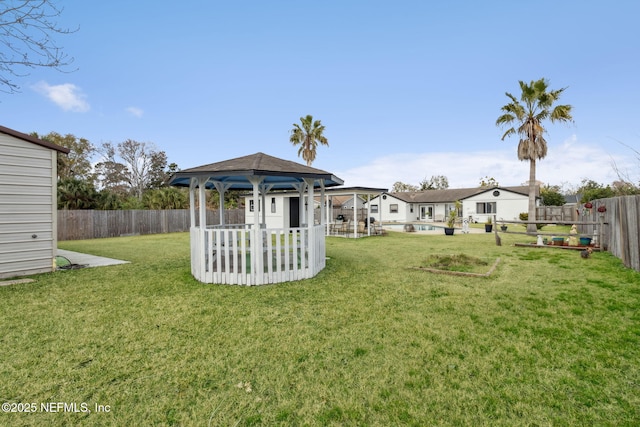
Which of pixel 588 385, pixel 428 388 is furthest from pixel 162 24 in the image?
pixel 588 385

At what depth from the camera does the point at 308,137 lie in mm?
27000

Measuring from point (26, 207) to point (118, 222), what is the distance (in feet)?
45.0

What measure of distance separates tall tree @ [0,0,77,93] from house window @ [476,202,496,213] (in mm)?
34083

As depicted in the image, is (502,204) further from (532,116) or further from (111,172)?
(111,172)

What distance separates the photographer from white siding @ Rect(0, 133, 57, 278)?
21.9 ft

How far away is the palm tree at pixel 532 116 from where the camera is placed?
1542 cm

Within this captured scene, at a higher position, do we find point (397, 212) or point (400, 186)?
point (400, 186)

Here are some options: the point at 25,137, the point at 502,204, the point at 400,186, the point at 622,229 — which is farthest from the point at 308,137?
the point at 400,186

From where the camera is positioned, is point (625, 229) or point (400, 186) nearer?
point (625, 229)

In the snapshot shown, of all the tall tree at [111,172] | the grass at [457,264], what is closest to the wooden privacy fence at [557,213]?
the grass at [457,264]

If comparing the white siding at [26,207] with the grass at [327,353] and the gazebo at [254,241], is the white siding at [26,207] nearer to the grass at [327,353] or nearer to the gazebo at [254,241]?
the grass at [327,353]

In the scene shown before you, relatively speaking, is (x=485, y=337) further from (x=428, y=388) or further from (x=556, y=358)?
(x=428, y=388)

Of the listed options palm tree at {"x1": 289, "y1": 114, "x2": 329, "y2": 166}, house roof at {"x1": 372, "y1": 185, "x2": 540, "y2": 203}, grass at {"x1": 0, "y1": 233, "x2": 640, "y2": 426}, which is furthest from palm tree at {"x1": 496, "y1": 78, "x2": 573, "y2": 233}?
house roof at {"x1": 372, "y1": 185, "x2": 540, "y2": 203}

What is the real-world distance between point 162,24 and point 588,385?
13.3 m
